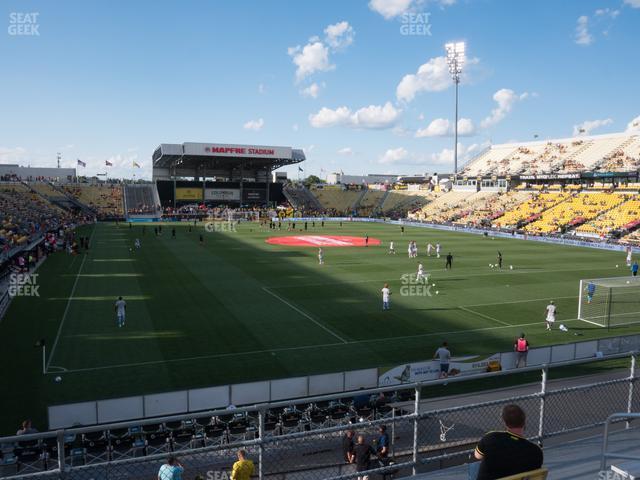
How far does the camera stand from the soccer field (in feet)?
54.4

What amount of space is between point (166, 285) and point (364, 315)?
12471 mm

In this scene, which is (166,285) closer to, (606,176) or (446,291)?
(446,291)

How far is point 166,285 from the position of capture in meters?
30.0

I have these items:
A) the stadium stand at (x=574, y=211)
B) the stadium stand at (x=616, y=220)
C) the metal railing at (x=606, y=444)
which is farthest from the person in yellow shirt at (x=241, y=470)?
the stadium stand at (x=574, y=211)

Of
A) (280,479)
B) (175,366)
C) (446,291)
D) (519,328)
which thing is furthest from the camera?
(446,291)

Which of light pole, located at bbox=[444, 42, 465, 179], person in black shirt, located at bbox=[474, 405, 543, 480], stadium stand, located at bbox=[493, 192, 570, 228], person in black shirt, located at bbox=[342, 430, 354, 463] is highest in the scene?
light pole, located at bbox=[444, 42, 465, 179]

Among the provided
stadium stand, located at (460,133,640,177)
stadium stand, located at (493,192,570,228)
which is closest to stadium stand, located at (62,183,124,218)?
stadium stand, located at (493,192,570,228)

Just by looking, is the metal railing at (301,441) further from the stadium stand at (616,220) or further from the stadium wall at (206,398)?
the stadium stand at (616,220)

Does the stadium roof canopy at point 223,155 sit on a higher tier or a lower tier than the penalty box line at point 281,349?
higher

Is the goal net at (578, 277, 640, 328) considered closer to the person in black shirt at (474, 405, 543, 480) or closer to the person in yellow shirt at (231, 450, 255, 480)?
the person in yellow shirt at (231, 450, 255, 480)

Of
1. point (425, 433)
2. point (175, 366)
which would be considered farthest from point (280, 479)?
point (175, 366)
